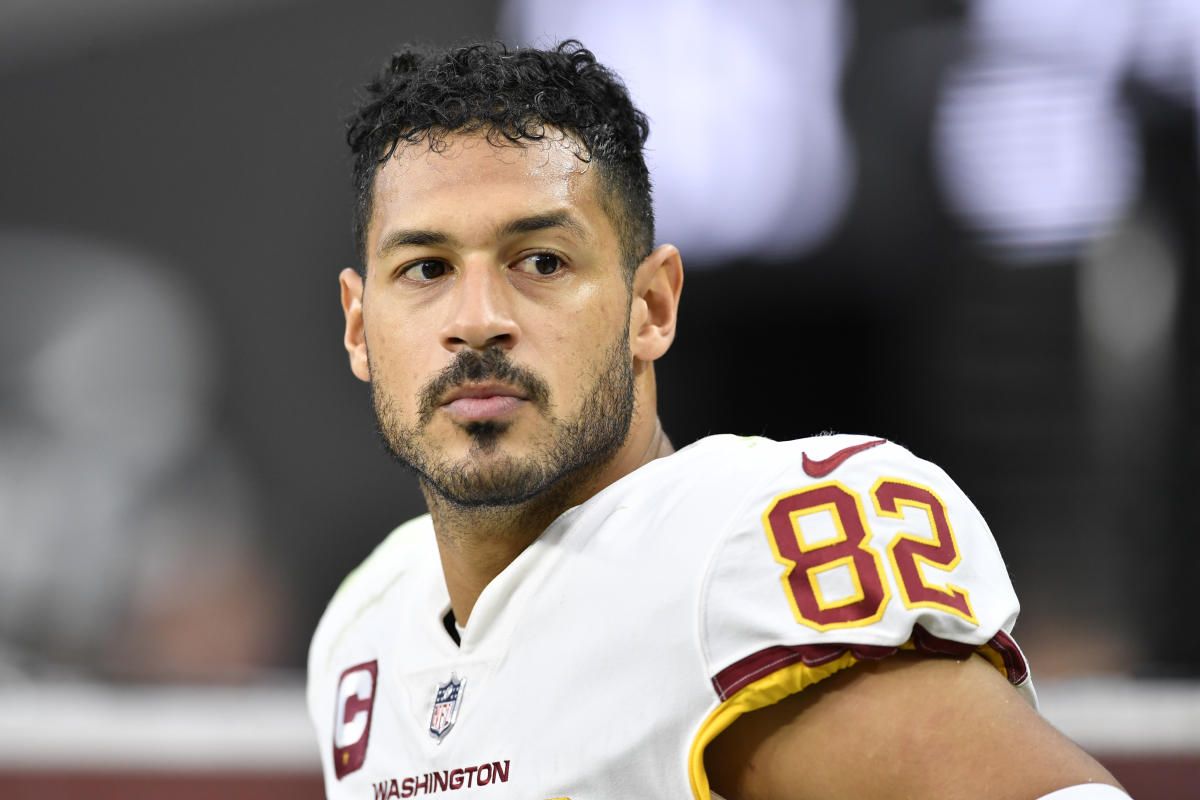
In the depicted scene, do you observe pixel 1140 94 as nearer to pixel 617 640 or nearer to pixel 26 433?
pixel 617 640

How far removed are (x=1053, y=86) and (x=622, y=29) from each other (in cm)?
83

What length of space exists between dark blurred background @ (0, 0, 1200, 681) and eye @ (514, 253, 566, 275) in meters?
1.43

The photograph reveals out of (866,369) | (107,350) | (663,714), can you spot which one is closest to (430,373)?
(663,714)

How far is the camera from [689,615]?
0.86m

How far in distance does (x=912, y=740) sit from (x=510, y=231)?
0.50m

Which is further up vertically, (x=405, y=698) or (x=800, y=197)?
(x=800, y=197)

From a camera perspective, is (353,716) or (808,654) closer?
(808,654)

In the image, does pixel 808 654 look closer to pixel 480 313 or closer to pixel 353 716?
pixel 480 313

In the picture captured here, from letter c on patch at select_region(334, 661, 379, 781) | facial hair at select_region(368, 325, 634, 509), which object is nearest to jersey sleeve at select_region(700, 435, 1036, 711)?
facial hair at select_region(368, 325, 634, 509)

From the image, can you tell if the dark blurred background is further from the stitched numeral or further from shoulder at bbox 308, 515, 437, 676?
the stitched numeral

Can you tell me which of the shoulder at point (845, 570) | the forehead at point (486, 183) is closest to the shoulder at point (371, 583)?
the forehead at point (486, 183)

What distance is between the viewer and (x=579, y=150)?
3.55 ft

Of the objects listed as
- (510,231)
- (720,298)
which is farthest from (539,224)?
(720,298)

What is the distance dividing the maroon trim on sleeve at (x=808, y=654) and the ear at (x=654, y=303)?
37cm
